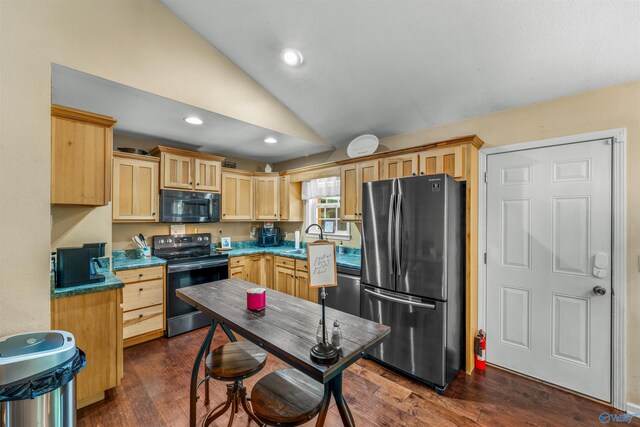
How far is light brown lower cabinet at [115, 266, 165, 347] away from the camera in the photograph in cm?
283

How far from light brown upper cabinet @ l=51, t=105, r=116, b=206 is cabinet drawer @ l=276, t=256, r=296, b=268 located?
2189 millimetres

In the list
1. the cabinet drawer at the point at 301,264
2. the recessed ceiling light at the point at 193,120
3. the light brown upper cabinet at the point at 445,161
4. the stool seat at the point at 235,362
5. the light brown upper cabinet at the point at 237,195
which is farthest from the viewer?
the light brown upper cabinet at the point at 237,195

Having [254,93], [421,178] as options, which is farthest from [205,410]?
[254,93]

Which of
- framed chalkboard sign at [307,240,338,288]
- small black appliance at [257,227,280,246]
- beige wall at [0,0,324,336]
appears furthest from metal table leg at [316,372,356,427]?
small black appliance at [257,227,280,246]

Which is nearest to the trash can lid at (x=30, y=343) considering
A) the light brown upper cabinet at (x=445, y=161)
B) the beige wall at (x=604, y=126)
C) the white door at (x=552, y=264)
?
the light brown upper cabinet at (x=445, y=161)

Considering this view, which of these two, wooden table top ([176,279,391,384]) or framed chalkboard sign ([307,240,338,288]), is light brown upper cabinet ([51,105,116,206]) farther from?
framed chalkboard sign ([307,240,338,288])

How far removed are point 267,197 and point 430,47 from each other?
3.11 metres

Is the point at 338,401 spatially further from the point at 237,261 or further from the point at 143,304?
the point at 237,261

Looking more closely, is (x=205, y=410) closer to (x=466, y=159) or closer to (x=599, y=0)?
(x=466, y=159)

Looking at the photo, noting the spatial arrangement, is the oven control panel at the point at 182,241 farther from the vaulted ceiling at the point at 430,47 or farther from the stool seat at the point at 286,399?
the stool seat at the point at 286,399

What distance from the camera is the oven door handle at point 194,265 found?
3.13 m

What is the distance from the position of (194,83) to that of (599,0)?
290 cm

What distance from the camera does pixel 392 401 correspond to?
2.09m

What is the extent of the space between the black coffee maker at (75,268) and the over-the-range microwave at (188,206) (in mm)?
1320
